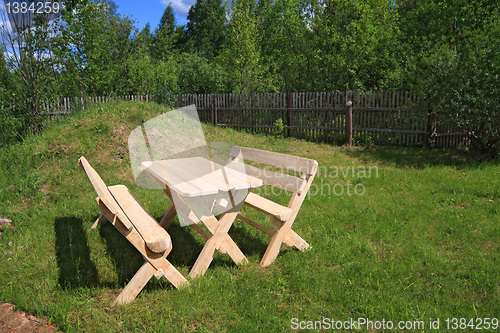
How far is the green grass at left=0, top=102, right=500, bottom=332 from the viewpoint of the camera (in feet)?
9.27

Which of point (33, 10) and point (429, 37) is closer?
point (33, 10)

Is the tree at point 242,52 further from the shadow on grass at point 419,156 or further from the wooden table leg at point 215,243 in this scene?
the wooden table leg at point 215,243

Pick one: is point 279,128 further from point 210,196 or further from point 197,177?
point 210,196

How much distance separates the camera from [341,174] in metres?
6.91

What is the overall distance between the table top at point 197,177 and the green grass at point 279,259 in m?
0.87

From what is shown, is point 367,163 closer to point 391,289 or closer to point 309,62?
point 391,289

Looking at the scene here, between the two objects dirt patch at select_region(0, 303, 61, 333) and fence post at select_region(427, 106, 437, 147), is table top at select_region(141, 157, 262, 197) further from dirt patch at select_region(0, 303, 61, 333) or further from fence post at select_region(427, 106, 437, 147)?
fence post at select_region(427, 106, 437, 147)

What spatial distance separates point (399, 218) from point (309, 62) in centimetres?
1279

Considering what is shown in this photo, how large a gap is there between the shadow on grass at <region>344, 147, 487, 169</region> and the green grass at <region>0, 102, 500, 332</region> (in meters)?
1.09

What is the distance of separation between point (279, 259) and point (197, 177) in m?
1.25

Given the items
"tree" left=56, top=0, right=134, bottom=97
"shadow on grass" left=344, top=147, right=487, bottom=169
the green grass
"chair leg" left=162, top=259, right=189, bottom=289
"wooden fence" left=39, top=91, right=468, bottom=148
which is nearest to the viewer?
the green grass

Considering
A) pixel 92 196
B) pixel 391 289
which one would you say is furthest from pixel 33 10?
pixel 391 289

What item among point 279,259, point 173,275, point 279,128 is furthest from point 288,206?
point 279,128

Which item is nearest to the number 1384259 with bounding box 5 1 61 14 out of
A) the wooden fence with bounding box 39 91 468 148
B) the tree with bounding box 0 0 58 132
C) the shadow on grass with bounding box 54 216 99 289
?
the tree with bounding box 0 0 58 132
